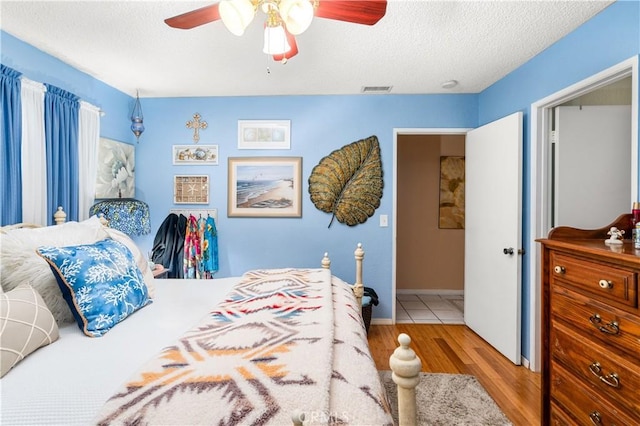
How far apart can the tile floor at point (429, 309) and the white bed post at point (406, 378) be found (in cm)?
298

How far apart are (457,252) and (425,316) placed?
4.63ft

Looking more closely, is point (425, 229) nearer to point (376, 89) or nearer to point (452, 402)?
point (376, 89)

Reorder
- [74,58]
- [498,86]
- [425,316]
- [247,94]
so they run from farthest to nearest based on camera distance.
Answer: [425,316] → [247,94] → [498,86] → [74,58]

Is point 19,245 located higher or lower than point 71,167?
lower

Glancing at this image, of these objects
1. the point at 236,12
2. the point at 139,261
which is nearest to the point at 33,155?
the point at 139,261

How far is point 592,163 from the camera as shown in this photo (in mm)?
2336

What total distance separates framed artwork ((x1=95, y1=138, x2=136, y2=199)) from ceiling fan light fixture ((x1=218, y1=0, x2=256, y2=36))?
2.47 meters

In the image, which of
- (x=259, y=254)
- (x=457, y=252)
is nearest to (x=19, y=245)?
(x=259, y=254)

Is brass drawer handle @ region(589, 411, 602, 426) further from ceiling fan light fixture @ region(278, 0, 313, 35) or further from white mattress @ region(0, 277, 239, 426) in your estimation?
ceiling fan light fixture @ region(278, 0, 313, 35)

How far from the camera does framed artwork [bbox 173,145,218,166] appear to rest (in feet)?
11.9

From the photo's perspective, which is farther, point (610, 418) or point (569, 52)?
point (569, 52)

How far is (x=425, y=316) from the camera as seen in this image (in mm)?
3861

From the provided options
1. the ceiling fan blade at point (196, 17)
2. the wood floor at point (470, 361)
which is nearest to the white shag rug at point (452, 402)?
the wood floor at point (470, 361)

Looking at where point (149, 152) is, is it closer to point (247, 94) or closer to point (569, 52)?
point (247, 94)
